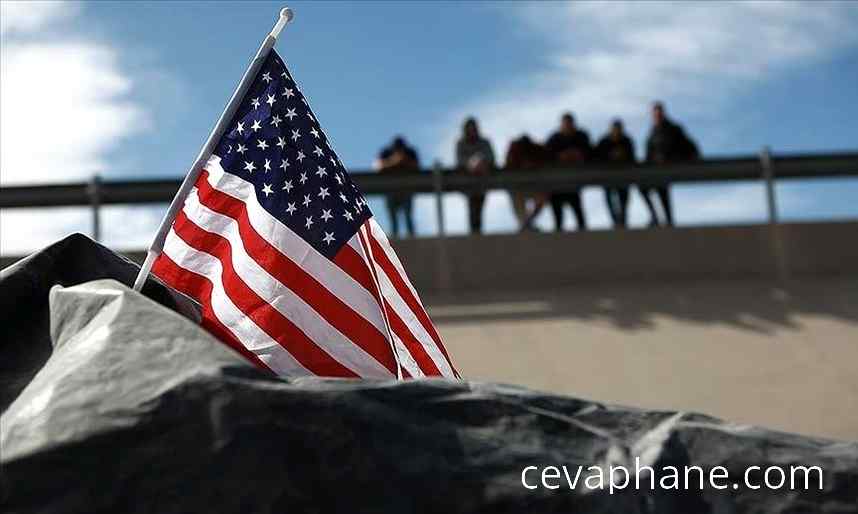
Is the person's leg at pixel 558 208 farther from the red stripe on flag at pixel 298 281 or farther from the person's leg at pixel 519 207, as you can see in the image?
the red stripe on flag at pixel 298 281

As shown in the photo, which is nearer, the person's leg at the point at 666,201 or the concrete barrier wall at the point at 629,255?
the concrete barrier wall at the point at 629,255

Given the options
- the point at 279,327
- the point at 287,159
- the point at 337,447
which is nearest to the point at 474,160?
the point at 287,159

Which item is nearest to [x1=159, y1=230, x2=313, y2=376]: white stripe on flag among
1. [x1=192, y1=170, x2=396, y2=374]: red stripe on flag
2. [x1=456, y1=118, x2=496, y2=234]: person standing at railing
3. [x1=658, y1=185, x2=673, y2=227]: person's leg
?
[x1=192, y1=170, x2=396, y2=374]: red stripe on flag

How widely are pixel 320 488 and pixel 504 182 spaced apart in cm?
1306

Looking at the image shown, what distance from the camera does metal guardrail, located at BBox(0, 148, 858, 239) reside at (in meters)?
13.9

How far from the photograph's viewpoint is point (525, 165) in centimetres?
1477

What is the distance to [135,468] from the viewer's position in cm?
149

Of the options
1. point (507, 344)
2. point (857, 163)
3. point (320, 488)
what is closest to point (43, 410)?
point (320, 488)

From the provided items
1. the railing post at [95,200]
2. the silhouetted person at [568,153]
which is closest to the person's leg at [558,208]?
the silhouetted person at [568,153]

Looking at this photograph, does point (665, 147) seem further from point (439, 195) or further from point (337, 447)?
point (337, 447)

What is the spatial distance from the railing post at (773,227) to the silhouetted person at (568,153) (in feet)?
6.05

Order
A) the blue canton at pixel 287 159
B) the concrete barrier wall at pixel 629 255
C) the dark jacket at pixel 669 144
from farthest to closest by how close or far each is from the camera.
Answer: the dark jacket at pixel 669 144, the concrete barrier wall at pixel 629 255, the blue canton at pixel 287 159

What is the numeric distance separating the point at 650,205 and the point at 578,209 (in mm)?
767

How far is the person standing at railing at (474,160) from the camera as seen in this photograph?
1450cm
